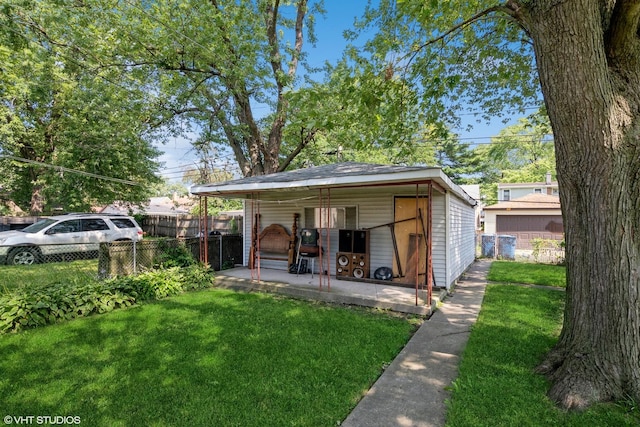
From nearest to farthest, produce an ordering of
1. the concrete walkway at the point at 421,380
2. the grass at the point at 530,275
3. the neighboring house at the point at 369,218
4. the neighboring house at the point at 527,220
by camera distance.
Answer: the concrete walkway at the point at 421,380 → the neighboring house at the point at 369,218 → the grass at the point at 530,275 → the neighboring house at the point at 527,220

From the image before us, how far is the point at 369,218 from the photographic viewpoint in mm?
7848

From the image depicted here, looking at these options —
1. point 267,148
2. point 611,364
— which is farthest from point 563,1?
point 267,148

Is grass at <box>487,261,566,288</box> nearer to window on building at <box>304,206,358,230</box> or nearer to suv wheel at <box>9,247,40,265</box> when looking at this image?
window on building at <box>304,206,358,230</box>

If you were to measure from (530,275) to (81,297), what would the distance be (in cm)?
1080

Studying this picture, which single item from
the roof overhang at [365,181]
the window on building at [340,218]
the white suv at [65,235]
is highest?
the roof overhang at [365,181]

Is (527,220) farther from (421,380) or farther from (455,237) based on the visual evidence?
(421,380)

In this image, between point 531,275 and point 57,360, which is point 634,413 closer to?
point 57,360

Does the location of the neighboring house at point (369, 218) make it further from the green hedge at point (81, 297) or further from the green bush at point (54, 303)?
the green bush at point (54, 303)

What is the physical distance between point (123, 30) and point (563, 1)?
1099 centimetres

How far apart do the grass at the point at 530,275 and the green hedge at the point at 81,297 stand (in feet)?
27.0

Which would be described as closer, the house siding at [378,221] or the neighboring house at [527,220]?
the house siding at [378,221]

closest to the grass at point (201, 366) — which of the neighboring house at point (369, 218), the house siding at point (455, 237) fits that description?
the neighboring house at point (369, 218)

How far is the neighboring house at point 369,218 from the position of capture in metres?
6.56

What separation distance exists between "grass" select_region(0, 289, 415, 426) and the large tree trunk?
1935mm
